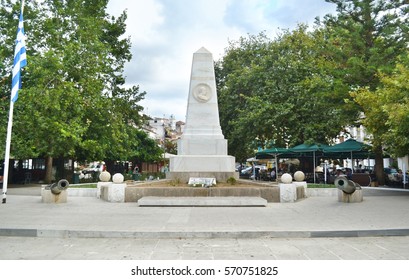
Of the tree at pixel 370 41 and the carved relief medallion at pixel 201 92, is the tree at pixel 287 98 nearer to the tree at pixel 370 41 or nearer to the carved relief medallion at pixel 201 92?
the tree at pixel 370 41

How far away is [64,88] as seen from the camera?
22.0 m

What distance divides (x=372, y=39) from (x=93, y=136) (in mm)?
19704

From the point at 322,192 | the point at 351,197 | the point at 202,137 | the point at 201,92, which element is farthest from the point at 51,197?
the point at 322,192

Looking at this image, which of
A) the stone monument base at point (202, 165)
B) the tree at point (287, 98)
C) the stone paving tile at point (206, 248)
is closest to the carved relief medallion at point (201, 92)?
the stone monument base at point (202, 165)

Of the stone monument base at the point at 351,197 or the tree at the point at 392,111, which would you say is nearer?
the stone monument base at the point at 351,197

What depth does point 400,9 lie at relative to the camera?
22.1 metres

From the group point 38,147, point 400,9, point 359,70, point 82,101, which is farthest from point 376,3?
point 38,147

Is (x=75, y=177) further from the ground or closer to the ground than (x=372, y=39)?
closer to the ground

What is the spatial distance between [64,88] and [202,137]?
408 inches

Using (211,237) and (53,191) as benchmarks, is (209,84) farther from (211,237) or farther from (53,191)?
(211,237)

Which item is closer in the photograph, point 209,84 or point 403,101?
point 403,101

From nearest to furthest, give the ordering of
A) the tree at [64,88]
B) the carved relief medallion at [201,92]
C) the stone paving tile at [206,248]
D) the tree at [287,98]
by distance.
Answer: the stone paving tile at [206,248]
the carved relief medallion at [201,92]
the tree at [64,88]
the tree at [287,98]

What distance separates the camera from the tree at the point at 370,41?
21.1 m

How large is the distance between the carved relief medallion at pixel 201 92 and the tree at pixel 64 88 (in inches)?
307
